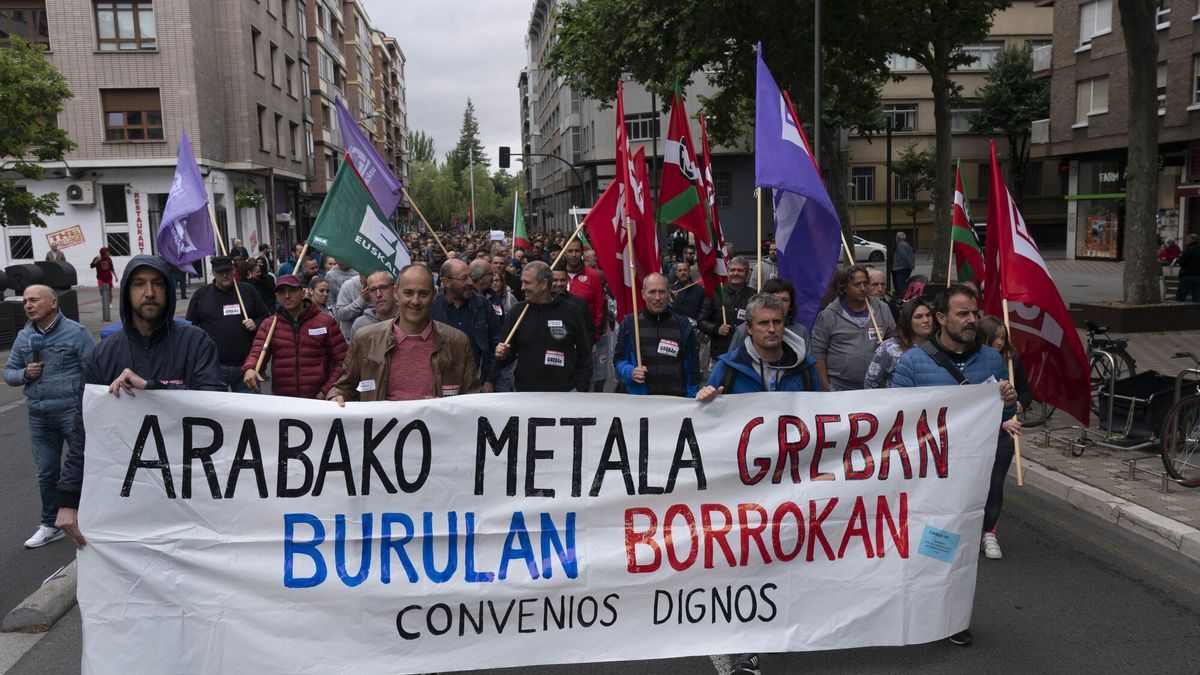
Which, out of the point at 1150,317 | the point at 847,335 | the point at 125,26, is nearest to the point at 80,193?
the point at 125,26

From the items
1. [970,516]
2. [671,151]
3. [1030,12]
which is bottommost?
[970,516]

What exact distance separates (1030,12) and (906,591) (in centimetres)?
5271

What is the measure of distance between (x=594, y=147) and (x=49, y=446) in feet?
152

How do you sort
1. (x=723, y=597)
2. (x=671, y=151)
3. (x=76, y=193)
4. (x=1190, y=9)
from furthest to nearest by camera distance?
(x=76, y=193) → (x=1190, y=9) → (x=671, y=151) → (x=723, y=597)

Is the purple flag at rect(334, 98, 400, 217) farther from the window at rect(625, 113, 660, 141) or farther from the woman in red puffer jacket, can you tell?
the window at rect(625, 113, 660, 141)

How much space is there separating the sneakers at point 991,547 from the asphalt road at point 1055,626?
54 mm

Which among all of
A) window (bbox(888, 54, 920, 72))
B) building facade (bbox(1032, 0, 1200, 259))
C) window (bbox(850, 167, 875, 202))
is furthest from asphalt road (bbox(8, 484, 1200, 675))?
window (bbox(888, 54, 920, 72))

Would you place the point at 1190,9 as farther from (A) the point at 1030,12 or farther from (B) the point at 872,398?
(B) the point at 872,398

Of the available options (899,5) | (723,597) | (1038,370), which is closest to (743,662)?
(723,597)

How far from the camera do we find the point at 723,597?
13.7 feet

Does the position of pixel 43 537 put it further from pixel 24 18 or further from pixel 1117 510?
pixel 24 18

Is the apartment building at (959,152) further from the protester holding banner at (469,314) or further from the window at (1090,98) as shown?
the protester holding banner at (469,314)

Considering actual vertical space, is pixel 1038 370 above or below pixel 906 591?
above

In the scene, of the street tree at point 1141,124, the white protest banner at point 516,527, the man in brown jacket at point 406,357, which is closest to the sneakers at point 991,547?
the white protest banner at point 516,527
